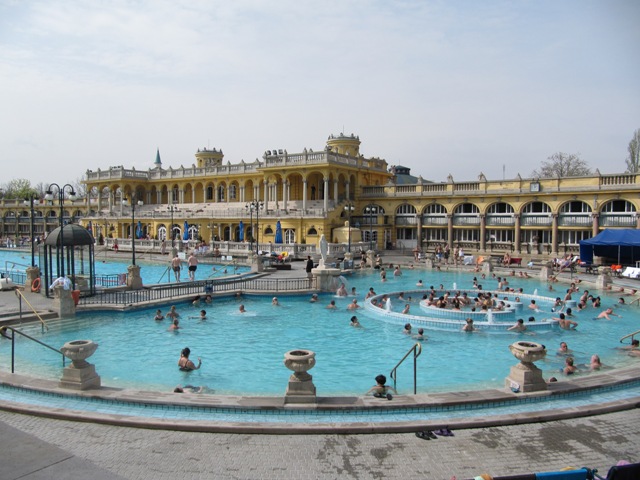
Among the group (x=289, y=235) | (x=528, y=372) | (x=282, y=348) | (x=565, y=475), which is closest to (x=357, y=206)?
(x=289, y=235)

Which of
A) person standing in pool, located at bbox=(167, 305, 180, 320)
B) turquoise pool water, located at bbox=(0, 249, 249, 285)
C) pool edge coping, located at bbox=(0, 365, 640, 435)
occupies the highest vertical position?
turquoise pool water, located at bbox=(0, 249, 249, 285)

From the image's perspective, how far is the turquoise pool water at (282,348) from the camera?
1355 cm

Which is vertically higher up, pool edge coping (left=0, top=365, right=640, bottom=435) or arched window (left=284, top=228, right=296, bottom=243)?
arched window (left=284, top=228, right=296, bottom=243)

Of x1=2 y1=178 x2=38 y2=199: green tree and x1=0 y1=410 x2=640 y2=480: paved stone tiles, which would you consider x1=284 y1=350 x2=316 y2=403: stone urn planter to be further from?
x1=2 y1=178 x2=38 y2=199: green tree

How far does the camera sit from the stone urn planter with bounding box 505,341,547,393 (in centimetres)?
1082

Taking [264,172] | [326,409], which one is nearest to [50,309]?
[326,409]

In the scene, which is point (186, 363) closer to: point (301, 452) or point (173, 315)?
point (173, 315)

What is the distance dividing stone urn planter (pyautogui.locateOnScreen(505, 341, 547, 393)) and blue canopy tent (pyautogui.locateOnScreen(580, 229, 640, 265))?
2726 centimetres

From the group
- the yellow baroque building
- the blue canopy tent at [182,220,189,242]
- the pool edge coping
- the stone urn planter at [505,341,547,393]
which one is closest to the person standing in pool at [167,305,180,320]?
the pool edge coping

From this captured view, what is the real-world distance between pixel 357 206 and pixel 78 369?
147 feet

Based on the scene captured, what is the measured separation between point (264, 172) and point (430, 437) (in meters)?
47.7

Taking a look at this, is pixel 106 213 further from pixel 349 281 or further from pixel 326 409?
pixel 326 409

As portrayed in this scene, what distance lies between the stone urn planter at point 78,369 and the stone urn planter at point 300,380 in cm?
426

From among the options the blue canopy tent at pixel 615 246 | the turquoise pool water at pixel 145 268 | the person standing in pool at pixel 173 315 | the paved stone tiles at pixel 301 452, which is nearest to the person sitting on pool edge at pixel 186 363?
the paved stone tiles at pixel 301 452
